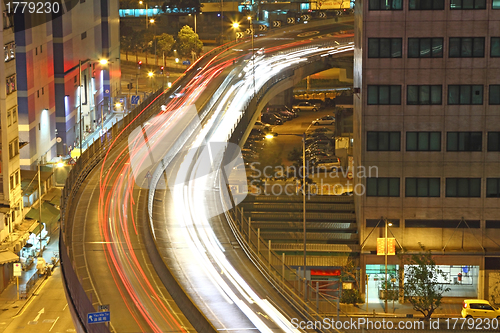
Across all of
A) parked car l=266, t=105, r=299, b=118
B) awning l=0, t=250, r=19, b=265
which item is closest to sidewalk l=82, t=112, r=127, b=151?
parked car l=266, t=105, r=299, b=118

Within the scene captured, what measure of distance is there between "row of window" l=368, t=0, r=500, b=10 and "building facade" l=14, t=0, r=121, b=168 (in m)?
31.1

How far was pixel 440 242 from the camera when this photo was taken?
6825 centimetres

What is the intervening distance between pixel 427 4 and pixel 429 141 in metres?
10.2

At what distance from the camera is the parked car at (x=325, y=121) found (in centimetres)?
11931

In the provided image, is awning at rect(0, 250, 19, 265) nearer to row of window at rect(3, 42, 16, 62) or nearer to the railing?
row of window at rect(3, 42, 16, 62)

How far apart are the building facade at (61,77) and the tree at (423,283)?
33970 mm

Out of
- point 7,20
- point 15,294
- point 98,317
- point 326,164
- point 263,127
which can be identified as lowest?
point 15,294

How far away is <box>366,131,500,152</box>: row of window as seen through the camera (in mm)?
67000

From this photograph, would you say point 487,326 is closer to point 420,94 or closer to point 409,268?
point 409,268

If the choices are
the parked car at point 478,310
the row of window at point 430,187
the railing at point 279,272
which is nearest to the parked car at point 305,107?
the railing at point 279,272

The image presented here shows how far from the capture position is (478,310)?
61.8 meters

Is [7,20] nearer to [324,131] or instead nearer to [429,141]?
[429,141]

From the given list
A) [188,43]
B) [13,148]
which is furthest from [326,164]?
[188,43]

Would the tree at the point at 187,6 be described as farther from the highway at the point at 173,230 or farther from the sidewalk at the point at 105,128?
the highway at the point at 173,230
